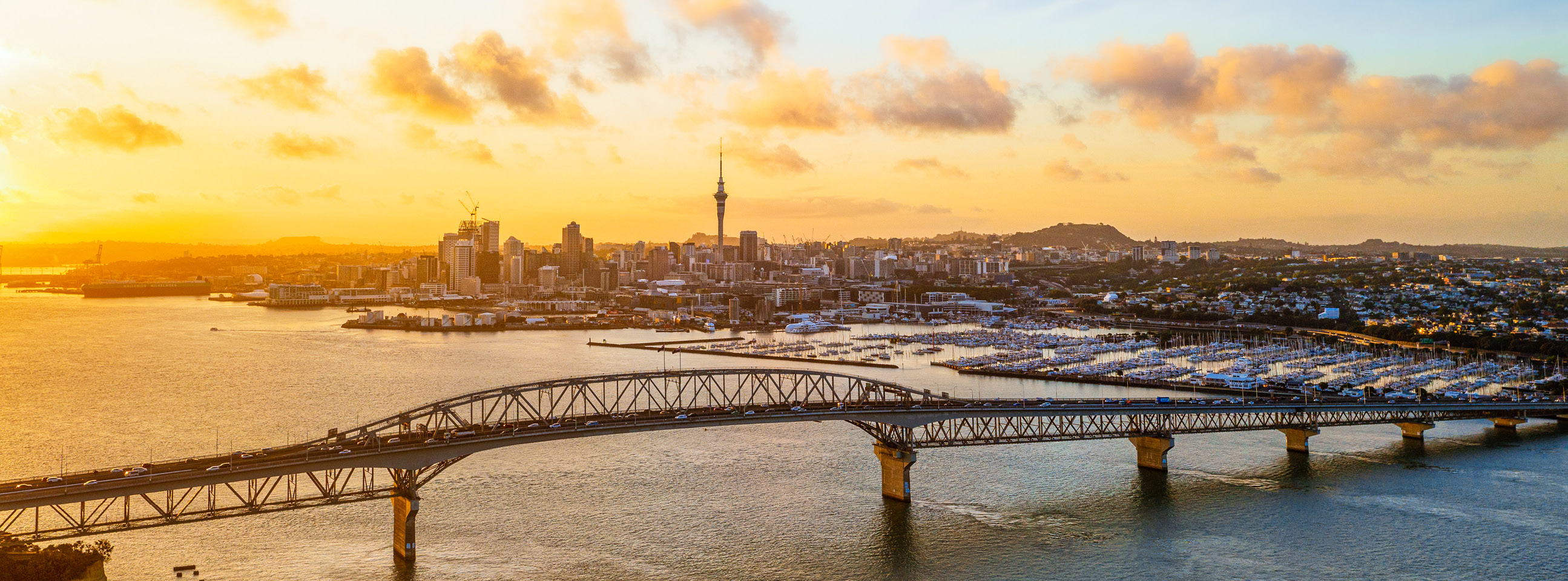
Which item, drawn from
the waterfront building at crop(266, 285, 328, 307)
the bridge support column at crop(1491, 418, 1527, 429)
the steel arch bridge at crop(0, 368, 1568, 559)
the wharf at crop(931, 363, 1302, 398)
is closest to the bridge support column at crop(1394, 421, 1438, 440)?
the steel arch bridge at crop(0, 368, 1568, 559)

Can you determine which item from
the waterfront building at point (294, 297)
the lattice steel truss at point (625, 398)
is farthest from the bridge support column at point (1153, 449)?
the waterfront building at point (294, 297)

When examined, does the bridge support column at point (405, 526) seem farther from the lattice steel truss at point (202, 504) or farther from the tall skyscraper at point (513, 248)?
the tall skyscraper at point (513, 248)

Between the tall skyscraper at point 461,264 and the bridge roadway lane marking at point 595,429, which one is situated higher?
the tall skyscraper at point 461,264

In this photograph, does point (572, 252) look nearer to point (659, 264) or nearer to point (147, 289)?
point (659, 264)

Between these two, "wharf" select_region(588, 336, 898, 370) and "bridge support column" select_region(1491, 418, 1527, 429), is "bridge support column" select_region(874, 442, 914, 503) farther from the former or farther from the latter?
"wharf" select_region(588, 336, 898, 370)

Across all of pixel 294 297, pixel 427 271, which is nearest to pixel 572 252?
pixel 427 271

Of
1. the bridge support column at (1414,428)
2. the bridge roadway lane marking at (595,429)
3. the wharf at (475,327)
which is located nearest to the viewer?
the bridge roadway lane marking at (595,429)
